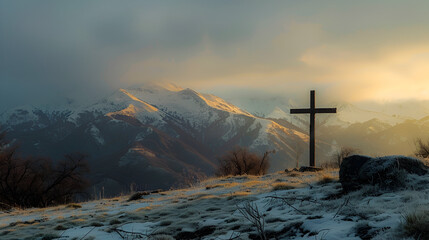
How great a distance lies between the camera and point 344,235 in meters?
4.34

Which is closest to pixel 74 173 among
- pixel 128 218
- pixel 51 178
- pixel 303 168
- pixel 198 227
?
pixel 51 178

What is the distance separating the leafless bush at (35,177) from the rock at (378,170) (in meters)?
35.7

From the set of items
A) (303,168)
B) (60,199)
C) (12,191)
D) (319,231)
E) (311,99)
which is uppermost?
(311,99)

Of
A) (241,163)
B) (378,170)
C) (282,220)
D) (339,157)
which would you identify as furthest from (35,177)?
(378,170)

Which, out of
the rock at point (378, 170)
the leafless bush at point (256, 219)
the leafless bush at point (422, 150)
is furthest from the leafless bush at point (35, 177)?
the leafless bush at point (256, 219)

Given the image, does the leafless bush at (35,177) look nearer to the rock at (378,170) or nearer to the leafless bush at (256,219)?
the rock at (378,170)

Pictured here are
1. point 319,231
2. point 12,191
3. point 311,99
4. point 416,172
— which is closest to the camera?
point 319,231

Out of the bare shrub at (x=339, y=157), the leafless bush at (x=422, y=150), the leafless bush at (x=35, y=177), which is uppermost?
the leafless bush at (x=422, y=150)

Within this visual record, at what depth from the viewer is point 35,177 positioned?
42.1 meters

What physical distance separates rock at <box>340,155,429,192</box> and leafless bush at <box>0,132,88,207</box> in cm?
3573

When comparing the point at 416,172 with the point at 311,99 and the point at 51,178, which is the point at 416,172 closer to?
the point at 311,99

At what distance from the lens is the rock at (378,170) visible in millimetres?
6749

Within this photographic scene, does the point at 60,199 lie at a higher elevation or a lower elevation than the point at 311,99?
lower

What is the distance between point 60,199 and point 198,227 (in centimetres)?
4613
